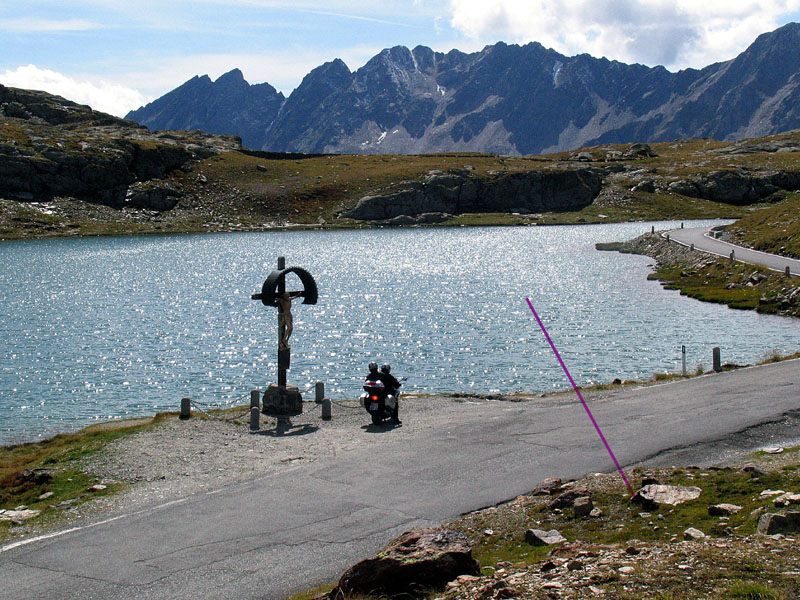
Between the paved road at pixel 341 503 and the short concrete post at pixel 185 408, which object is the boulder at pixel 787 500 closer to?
the paved road at pixel 341 503

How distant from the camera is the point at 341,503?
1848 centimetres

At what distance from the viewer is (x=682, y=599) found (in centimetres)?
991

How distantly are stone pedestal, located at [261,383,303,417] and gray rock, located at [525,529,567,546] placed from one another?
52.2 ft

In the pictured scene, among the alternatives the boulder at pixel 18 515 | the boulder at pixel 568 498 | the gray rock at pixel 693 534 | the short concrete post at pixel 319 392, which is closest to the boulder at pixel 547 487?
the boulder at pixel 568 498

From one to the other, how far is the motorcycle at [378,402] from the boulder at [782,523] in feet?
51.7

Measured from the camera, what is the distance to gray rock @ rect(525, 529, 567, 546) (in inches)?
574

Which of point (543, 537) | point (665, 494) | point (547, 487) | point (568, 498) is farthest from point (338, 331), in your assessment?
point (543, 537)

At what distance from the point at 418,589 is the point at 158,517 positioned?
862 centimetres

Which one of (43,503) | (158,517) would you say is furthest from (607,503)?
(43,503)

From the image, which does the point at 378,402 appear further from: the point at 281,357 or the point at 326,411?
the point at 281,357

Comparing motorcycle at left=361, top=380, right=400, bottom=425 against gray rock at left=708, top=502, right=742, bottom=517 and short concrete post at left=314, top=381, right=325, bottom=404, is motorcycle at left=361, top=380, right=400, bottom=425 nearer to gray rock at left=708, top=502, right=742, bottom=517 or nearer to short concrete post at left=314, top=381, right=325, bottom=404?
short concrete post at left=314, top=381, right=325, bottom=404

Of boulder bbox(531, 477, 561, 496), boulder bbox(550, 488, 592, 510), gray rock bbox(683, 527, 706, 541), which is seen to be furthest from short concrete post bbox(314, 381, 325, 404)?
gray rock bbox(683, 527, 706, 541)

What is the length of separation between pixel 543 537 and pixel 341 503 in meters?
5.58

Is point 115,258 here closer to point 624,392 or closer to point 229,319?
point 229,319
